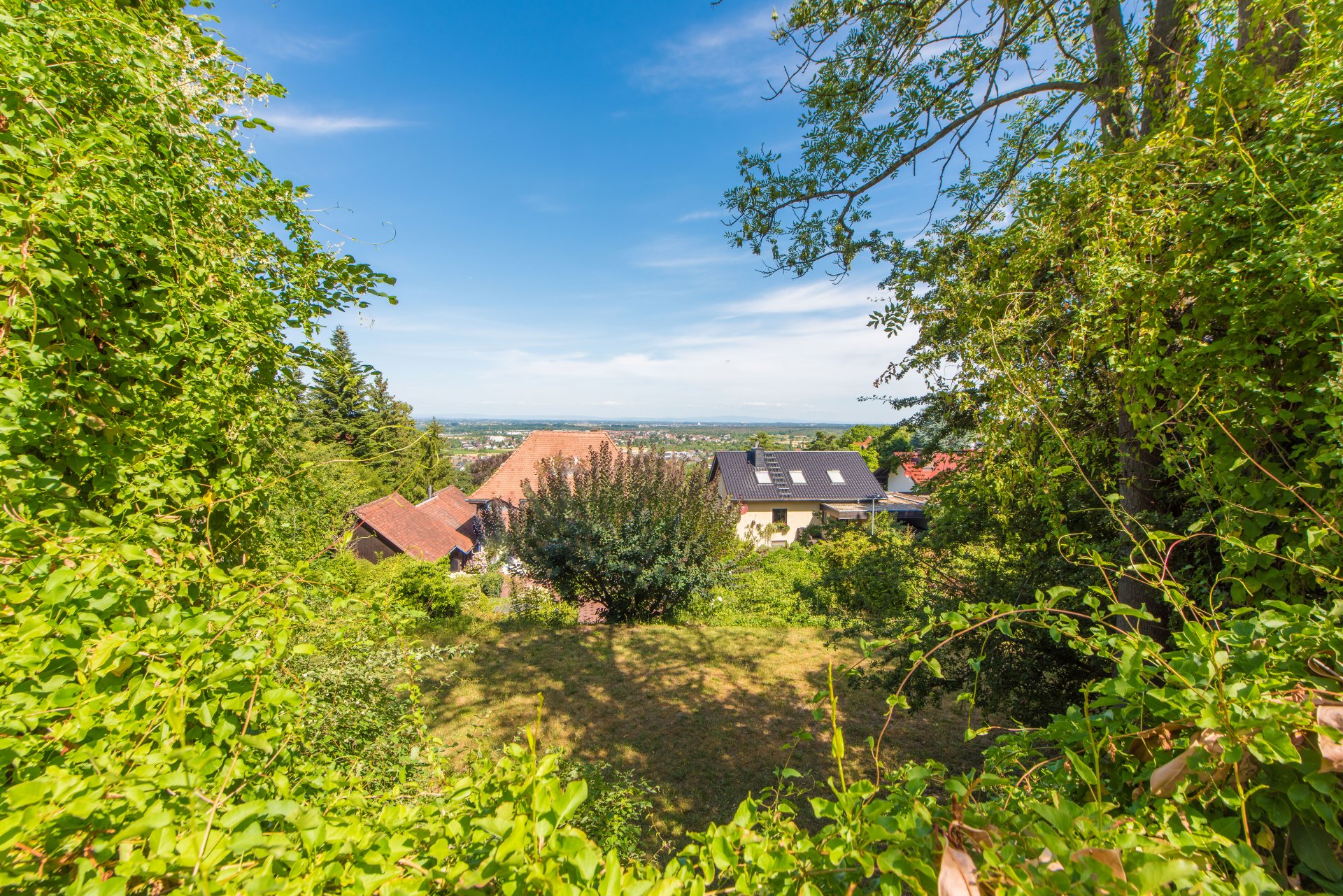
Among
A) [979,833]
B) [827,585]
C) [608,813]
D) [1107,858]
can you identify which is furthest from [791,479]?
[1107,858]

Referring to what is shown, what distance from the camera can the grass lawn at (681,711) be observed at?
4754 mm

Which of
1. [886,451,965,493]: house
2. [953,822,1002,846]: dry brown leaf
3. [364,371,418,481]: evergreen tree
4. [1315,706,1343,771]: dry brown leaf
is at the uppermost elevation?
[364,371,418,481]: evergreen tree

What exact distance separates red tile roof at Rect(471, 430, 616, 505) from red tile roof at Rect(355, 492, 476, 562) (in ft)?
6.56

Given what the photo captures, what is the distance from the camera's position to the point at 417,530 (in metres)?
17.8

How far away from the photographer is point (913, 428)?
4.55 meters

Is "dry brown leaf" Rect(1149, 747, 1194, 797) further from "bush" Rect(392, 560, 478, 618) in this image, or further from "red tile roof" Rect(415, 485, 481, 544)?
"red tile roof" Rect(415, 485, 481, 544)

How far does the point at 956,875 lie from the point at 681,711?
5815mm

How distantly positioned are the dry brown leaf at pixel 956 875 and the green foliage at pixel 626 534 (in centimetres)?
809

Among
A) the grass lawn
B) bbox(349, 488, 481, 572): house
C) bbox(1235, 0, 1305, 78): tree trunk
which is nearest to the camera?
bbox(1235, 0, 1305, 78): tree trunk

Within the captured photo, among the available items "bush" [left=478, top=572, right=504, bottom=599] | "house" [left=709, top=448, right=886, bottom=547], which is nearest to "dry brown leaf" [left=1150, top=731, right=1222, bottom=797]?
"bush" [left=478, top=572, right=504, bottom=599]

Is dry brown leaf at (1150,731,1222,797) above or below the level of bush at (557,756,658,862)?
above

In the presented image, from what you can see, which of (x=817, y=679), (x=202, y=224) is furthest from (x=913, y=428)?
(x=202, y=224)

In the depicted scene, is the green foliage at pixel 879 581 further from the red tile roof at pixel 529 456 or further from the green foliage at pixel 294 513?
the red tile roof at pixel 529 456

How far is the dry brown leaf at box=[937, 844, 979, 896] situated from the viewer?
733 mm
